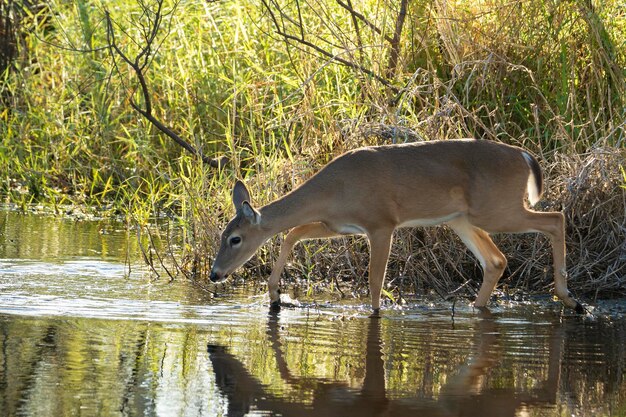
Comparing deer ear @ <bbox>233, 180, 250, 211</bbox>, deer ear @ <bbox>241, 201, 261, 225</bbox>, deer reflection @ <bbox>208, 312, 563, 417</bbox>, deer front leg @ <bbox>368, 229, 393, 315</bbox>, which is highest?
deer ear @ <bbox>233, 180, 250, 211</bbox>

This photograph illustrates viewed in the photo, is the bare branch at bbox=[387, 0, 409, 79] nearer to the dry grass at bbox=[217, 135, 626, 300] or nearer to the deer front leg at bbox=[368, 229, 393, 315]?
the dry grass at bbox=[217, 135, 626, 300]

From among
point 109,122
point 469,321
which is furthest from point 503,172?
point 109,122

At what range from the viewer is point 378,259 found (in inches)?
357

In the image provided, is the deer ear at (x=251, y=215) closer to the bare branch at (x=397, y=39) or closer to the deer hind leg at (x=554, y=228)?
the deer hind leg at (x=554, y=228)

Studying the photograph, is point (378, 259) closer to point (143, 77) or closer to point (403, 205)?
point (403, 205)

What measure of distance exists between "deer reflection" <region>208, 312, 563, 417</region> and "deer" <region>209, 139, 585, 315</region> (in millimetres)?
1900

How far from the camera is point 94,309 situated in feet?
27.9

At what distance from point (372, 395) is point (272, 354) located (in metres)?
1.09

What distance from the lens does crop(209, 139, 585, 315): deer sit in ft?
30.0

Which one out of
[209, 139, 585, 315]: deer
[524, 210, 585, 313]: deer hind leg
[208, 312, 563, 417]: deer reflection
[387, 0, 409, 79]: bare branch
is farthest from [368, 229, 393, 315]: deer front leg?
[387, 0, 409, 79]: bare branch

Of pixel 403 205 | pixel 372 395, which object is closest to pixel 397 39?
pixel 403 205

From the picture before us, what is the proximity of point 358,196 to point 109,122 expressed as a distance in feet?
19.6

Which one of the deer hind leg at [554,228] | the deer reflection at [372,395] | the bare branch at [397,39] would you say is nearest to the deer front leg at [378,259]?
the deer hind leg at [554,228]

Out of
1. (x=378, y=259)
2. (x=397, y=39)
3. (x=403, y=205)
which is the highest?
(x=397, y=39)
